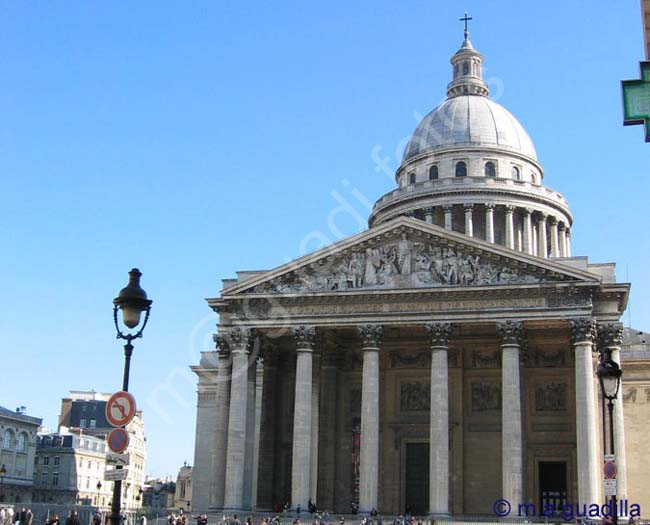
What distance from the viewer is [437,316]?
4603 centimetres

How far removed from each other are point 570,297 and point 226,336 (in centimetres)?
1776

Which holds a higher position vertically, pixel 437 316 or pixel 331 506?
pixel 437 316

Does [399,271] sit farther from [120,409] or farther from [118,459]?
[120,409]

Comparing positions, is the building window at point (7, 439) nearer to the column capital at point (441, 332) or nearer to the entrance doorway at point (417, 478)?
the entrance doorway at point (417, 478)

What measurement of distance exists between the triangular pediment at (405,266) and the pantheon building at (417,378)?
7 cm

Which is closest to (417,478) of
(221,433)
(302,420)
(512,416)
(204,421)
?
(302,420)

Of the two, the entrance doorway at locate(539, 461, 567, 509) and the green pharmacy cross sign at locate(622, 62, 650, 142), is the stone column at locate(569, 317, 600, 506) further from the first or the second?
the green pharmacy cross sign at locate(622, 62, 650, 142)

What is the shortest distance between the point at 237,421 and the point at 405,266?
11.6m

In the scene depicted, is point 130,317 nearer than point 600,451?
Yes

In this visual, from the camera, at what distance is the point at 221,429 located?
49531 millimetres

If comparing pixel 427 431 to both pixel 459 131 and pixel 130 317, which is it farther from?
pixel 130 317

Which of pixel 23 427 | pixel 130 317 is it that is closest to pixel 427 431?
pixel 130 317

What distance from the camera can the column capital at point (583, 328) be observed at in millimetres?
43969

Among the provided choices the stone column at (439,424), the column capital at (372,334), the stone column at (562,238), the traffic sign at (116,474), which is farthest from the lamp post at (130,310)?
the stone column at (562,238)
